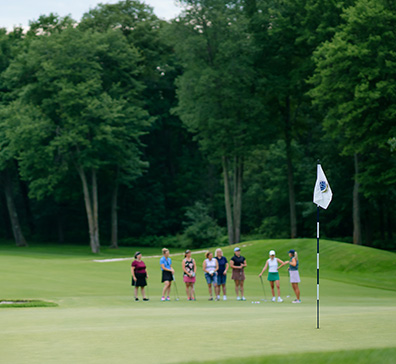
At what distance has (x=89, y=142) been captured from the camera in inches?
2172

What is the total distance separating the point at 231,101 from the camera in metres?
55.2

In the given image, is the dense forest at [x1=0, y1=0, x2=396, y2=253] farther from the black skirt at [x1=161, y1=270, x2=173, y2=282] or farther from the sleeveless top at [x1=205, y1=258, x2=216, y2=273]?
the black skirt at [x1=161, y1=270, x2=173, y2=282]

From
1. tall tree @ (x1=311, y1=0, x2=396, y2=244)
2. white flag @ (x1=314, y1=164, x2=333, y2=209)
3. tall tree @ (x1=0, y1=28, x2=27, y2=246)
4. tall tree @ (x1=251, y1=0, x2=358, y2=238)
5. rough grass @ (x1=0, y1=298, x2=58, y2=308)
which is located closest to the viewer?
white flag @ (x1=314, y1=164, x2=333, y2=209)

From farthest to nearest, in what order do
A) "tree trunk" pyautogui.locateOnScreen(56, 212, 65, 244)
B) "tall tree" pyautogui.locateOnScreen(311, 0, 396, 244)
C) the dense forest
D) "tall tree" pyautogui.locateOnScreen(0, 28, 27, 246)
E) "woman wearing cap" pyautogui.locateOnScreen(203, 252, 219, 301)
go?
"tree trunk" pyautogui.locateOnScreen(56, 212, 65, 244), "tall tree" pyautogui.locateOnScreen(0, 28, 27, 246), the dense forest, "tall tree" pyautogui.locateOnScreen(311, 0, 396, 244), "woman wearing cap" pyautogui.locateOnScreen(203, 252, 219, 301)

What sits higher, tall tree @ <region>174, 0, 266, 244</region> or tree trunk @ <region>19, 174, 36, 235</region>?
tall tree @ <region>174, 0, 266, 244</region>

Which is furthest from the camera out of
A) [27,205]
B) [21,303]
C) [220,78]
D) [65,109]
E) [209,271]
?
[27,205]

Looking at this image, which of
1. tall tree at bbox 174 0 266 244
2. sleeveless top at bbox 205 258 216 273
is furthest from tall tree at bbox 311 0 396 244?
sleeveless top at bbox 205 258 216 273

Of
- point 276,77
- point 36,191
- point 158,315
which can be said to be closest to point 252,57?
point 276,77

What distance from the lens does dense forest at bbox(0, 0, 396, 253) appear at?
43.3 metres

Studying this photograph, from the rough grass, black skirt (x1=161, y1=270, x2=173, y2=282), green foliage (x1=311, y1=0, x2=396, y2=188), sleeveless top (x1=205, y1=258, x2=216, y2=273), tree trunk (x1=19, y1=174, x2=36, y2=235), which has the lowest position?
the rough grass

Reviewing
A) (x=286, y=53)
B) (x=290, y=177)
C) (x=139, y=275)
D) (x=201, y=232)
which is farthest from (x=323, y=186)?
(x=201, y=232)

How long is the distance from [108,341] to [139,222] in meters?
66.9

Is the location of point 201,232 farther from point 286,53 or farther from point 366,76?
point 366,76

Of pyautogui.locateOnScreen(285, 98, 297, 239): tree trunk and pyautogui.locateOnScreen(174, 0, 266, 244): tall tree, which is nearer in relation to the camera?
pyautogui.locateOnScreen(174, 0, 266, 244): tall tree
